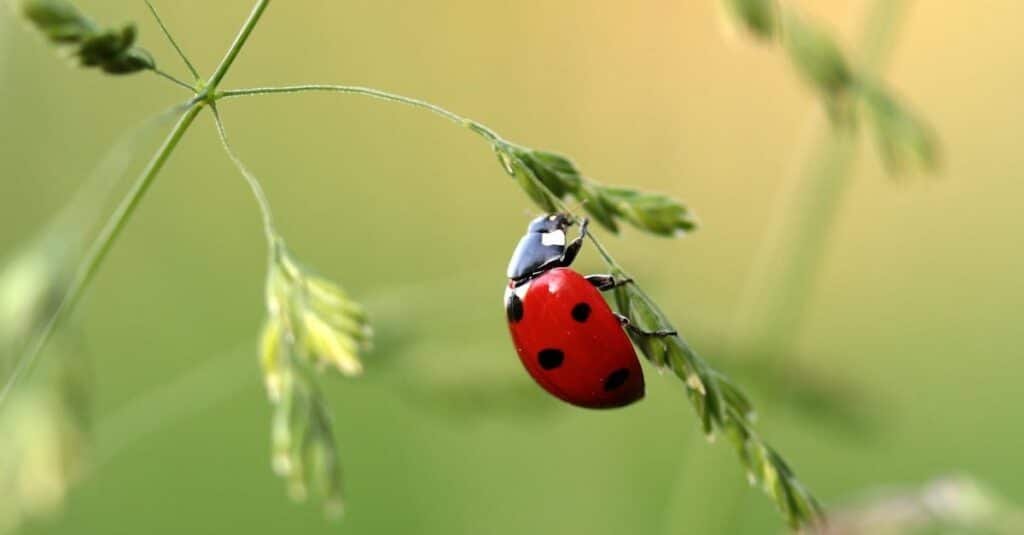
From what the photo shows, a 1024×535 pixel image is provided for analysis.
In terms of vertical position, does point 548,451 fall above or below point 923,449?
below

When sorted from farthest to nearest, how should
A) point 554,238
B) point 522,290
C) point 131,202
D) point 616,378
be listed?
point 554,238 → point 522,290 → point 616,378 → point 131,202

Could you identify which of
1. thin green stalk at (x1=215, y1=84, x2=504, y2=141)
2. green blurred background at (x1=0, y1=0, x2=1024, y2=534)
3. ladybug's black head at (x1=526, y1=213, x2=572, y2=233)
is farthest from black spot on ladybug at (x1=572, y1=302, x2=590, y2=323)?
A: green blurred background at (x1=0, y1=0, x2=1024, y2=534)

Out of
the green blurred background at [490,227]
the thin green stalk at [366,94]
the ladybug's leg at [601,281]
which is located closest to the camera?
the thin green stalk at [366,94]

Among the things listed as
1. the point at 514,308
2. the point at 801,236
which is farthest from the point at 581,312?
the point at 801,236

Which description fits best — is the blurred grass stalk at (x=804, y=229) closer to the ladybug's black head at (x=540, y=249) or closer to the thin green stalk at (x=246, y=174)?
the ladybug's black head at (x=540, y=249)

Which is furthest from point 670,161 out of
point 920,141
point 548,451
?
point 920,141

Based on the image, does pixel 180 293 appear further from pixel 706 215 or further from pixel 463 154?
pixel 706 215

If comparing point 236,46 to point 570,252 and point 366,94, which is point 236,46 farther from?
point 570,252

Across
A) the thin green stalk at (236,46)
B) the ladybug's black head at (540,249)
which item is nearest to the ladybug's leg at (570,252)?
the ladybug's black head at (540,249)
